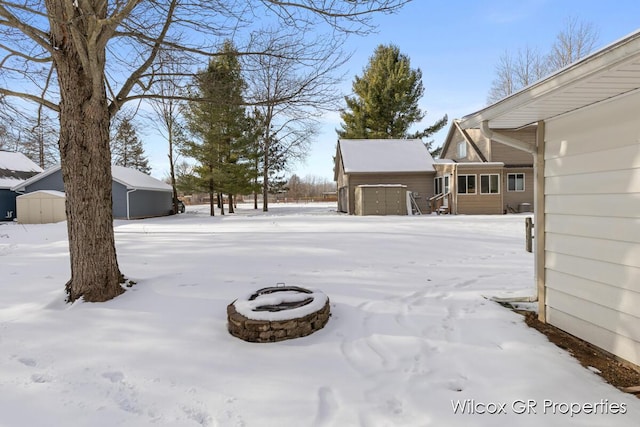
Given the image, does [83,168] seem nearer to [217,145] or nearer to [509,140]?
[509,140]

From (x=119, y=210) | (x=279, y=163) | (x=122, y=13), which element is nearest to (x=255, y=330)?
(x=122, y=13)

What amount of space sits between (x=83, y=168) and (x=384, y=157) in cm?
1753

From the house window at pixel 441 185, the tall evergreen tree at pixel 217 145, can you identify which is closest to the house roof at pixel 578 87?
the house window at pixel 441 185

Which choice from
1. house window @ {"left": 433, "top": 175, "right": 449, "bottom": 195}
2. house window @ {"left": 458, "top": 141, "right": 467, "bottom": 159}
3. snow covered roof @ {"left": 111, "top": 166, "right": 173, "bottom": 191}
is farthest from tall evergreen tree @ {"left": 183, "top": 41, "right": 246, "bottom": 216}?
house window @ {"left": 458, "top": 141, "right": 467, "bottom": 159}

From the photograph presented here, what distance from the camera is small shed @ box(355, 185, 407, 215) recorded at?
1712cm

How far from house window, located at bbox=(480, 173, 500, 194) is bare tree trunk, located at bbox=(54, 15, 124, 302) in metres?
17.5

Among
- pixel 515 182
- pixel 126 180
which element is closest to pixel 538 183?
pixel 515 182

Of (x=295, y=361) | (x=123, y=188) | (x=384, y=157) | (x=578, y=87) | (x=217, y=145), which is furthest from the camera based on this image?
(x=217, y=145)

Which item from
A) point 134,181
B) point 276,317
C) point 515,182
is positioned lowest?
point 276,317

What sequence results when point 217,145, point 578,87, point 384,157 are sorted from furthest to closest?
point 217,145 < point 384,157 < point 578,87

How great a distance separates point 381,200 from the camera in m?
17.2

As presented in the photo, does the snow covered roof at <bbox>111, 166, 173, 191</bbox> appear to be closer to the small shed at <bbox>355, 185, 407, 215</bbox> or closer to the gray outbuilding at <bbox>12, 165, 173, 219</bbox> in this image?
the gray outbuilding at <bbox>12, 165, 173, 219</bbox>

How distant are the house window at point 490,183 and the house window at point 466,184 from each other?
1.36 ft

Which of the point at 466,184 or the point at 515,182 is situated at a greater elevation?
the point at 515,182
